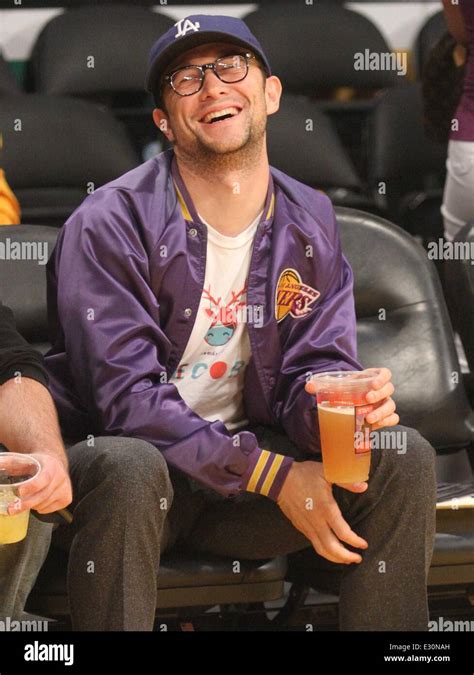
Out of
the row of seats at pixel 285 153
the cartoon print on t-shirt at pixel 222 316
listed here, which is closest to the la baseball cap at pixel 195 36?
the cartoon print on t-shirt at pixel 222 316

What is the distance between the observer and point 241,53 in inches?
89.3

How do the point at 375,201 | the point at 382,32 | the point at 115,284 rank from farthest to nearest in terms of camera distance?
1. the point at 382,32
2. the point at 375,201
3. the point at 115,284

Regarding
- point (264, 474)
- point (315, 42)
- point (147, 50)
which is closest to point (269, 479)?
point (264, 474)

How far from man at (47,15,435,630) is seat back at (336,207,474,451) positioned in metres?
0.20

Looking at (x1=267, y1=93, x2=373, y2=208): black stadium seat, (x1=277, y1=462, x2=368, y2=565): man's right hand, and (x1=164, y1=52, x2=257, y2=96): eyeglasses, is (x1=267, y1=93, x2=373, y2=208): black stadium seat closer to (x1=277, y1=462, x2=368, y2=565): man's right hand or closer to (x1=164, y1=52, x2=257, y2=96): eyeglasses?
(x1=164, y1=52, x2=257, y2=96): eyeglasses

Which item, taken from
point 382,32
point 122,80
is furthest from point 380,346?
point 382,32

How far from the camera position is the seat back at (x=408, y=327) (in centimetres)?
250

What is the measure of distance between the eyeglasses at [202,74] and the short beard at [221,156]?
0.30 ft

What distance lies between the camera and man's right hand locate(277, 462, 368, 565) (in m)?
1.99

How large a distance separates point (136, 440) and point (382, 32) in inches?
106

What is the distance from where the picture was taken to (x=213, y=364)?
2.25 metres

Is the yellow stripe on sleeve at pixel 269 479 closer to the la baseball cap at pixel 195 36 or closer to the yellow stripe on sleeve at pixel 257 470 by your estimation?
the yellow stripe on sleeve at pixel 257 470

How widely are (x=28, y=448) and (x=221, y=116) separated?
0.74 metres

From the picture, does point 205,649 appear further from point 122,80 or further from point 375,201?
point 122,80
